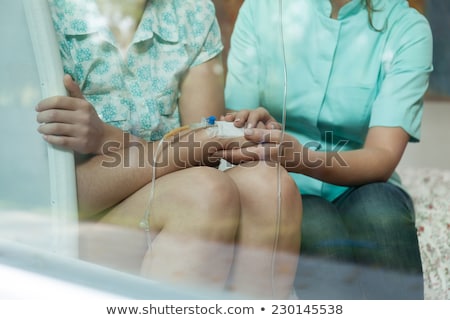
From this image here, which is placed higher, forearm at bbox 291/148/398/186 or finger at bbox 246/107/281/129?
finger at bbox 246/107/281/129

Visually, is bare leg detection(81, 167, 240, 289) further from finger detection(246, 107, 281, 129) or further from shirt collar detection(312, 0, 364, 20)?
shirt collar detection(312, 0, 364, 20)

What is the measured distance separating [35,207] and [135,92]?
291mm

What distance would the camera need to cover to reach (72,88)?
1.11 metres

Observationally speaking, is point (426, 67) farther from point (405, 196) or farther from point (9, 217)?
point (9, 217)

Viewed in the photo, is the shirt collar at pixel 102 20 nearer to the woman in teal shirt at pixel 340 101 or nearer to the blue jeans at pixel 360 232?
the woman in teal shirt at pixel 340 101

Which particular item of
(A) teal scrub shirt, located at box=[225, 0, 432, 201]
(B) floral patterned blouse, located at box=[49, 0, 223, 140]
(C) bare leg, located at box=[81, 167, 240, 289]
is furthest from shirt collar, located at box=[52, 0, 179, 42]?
(C) bare leg, located at box=[81, 167, 240, 289]

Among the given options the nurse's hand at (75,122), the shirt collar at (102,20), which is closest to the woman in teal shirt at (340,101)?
the shirt collar at (102,20)

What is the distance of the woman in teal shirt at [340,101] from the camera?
3.37 feet

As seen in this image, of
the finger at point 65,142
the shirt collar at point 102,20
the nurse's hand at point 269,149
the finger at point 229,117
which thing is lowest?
the finger at point 65,142

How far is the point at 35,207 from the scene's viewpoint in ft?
3.94

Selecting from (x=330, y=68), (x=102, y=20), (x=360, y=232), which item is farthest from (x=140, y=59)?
(x=360, y=232)

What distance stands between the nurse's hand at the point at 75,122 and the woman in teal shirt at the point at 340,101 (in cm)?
22

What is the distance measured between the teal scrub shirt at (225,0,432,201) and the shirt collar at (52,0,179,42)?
0.12 m

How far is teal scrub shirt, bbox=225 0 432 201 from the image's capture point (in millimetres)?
1025
